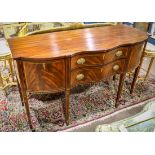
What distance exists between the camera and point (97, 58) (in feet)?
5.18

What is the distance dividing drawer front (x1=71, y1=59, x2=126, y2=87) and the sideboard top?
194 millimetres

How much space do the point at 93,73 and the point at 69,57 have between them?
0.35 meters

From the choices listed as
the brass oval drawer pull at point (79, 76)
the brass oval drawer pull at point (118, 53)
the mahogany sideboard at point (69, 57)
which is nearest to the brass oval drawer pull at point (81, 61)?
the mahogany sideboard at point (69, 57)

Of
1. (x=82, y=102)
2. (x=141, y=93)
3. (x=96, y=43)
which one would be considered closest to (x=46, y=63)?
(x=96, y=43)

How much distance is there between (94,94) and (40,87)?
104 cm

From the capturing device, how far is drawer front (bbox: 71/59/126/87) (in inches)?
63.5

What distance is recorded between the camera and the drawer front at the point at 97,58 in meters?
1.52

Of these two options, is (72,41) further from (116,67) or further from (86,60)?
(116,67)

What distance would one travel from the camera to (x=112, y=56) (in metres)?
1.67

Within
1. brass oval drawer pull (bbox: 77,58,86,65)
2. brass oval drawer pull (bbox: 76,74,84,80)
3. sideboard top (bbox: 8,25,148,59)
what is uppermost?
sideboard top (bbox: 8,25,148,59)

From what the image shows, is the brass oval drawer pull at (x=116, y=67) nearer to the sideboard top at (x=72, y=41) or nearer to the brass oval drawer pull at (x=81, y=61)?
the sideboard top at (x=72, y=41)

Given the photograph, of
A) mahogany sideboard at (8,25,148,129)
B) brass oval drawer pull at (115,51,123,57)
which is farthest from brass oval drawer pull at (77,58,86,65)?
brass oval drawer pull at (115,51,123,57)

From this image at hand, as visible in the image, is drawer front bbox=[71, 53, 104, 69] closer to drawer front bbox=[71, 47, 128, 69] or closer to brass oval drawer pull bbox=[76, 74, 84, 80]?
drawer front bbox=[71, 47, 128, 69]

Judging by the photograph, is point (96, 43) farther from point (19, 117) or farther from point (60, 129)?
point (19, 117)
